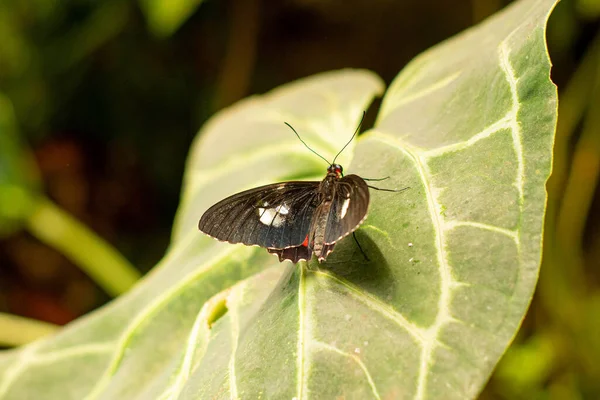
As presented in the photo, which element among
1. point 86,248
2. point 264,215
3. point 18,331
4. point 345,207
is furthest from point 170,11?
point 345,207

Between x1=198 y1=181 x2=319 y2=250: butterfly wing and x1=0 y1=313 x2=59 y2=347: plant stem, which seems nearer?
x1=198 y1=181 x2=319 y2=250: butterfly wing

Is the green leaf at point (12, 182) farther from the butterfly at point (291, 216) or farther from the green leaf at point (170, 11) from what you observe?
the butterfly at point (291, 216)

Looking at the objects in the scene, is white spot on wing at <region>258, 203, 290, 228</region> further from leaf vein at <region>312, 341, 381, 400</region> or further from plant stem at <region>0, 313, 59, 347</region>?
plant stem at <region>0, 313, 59, 347</region>

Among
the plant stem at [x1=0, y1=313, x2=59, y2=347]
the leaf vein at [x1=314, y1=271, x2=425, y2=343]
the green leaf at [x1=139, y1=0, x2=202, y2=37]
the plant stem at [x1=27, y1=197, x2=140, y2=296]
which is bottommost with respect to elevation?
the leaf vein at [x1=314, y1=271, x2=425, y2=343]

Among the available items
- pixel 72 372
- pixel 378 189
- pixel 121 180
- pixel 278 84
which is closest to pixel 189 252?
pixel 72 372

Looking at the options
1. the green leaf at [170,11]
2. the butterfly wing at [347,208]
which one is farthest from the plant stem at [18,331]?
the butterfly wing at [347,208]

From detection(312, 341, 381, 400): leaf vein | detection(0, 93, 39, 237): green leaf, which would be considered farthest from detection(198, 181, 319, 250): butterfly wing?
detection(0, 93, 39, 237): green leaf
